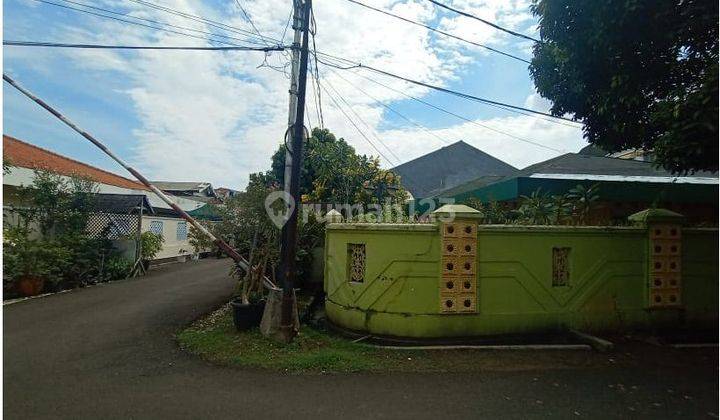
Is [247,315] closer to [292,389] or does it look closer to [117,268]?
[292,389]

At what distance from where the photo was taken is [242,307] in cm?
614

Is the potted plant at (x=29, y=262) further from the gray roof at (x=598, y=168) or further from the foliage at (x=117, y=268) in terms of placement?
the gray roof at (x=598, y=168)

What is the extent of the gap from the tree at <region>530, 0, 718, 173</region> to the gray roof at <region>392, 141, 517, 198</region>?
70.7 ft

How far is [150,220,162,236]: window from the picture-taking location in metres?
15.5

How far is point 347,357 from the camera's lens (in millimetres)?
5059

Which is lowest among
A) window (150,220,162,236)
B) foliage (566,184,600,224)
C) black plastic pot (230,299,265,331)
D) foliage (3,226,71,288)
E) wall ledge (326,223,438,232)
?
black plastic pot (230,299,265,331)

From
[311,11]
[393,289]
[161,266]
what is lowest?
[161,266]

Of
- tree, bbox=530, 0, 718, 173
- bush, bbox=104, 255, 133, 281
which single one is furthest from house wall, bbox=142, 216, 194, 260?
tree, bbox=530, 0, 718, 173

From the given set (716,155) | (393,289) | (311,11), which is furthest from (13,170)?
(716,155)

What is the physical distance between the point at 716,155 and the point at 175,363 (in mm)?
6028

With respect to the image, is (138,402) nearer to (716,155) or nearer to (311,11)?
(311,11)

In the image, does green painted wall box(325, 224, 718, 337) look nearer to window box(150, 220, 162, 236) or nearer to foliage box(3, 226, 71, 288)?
foliage box(3, 226, 71, 288)

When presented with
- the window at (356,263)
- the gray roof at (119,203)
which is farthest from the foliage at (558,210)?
the gray roof at (119,203)

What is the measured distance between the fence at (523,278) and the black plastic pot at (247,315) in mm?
1224
